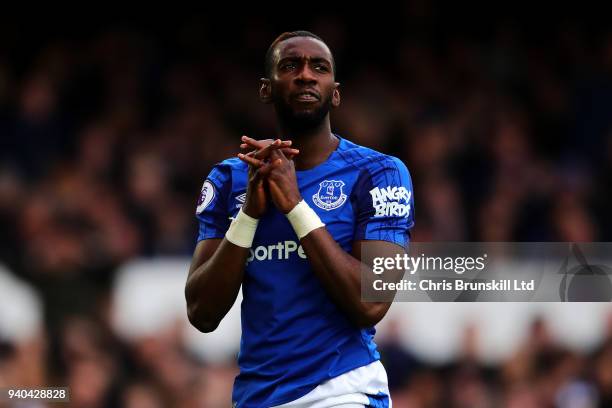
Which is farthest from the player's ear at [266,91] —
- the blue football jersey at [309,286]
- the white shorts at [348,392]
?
the white shorts at [348,392]

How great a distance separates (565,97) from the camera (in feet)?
28.9

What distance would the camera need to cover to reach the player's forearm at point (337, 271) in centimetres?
349

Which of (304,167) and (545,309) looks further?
(545,309)

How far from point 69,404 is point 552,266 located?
3441 millimetres

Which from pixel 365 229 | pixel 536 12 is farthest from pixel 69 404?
pixel 536 12

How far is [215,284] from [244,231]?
0.21 meters

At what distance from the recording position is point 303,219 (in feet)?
11.6

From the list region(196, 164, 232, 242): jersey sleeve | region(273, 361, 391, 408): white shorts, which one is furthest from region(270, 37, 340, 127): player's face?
region(273, 361, 391, 408): white shorts

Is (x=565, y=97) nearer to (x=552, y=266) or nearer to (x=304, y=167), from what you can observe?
(x=552, y=266)

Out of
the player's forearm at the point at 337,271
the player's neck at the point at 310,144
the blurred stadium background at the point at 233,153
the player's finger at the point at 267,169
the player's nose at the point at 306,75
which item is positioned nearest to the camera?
the player's forearm at the point at 337,271

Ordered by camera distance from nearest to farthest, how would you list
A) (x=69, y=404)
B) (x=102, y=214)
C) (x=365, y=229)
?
(x=365, y=229) < (x=69, y=404) < (x=102, y=214)

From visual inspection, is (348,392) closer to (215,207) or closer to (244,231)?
(244,231)

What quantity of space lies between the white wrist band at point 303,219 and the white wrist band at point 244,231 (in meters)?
0.13

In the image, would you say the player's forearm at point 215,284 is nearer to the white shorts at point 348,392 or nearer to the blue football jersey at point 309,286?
the blue football jersey at point 309,286
